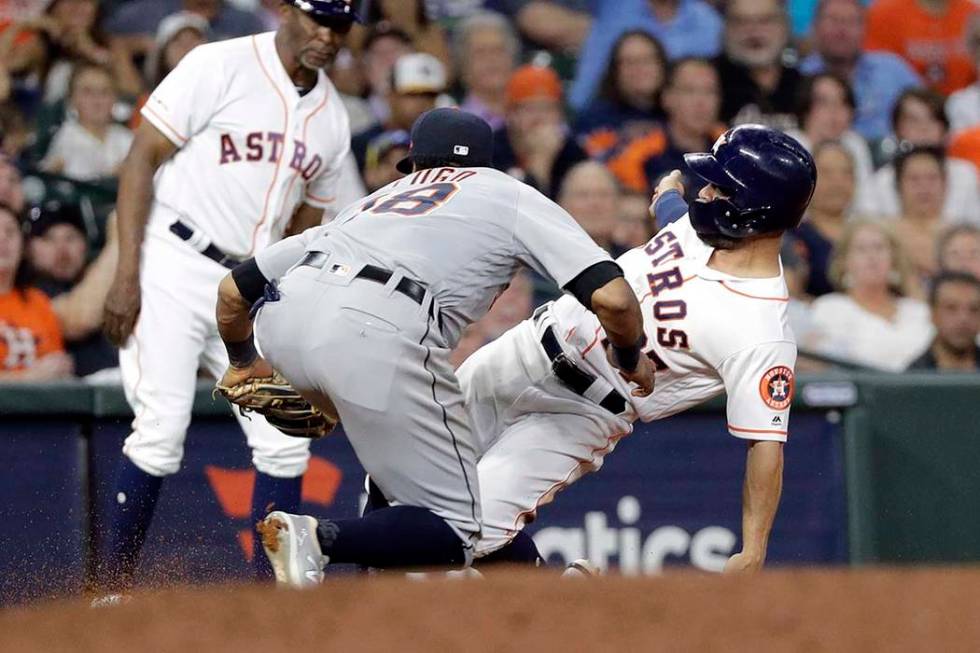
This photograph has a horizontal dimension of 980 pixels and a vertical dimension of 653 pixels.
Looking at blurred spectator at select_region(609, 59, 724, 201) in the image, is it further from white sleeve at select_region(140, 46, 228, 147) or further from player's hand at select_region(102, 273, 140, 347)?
player's hand at select_region(102, 273, 140, 347)

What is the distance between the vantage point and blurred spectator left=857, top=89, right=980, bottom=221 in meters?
8.26

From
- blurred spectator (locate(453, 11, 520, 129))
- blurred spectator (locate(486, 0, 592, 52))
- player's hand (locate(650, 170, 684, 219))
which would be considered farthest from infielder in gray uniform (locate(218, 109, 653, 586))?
blurred spectator (locate(486, 0, 592, 52))

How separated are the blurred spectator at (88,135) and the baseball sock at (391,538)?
12.4 ft

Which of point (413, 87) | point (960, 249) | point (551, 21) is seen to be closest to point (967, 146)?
point (960, 249)

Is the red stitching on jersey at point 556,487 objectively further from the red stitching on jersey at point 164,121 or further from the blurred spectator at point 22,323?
the blurred spectator at point 22,323

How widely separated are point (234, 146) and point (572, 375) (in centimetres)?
164

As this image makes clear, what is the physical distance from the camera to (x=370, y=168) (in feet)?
24.8

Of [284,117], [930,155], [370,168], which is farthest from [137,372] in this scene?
[930,155]

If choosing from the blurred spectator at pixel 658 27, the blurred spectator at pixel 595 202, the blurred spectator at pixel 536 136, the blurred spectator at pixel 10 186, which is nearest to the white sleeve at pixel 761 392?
the blurred spectator at pixel 595 202

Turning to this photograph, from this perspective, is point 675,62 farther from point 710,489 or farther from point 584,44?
point 710,489

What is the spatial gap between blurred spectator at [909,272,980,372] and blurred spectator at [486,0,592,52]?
2.50m

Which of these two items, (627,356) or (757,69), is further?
(757,69)

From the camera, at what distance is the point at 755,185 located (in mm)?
4574

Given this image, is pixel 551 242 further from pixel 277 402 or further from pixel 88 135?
pixel 88 135
